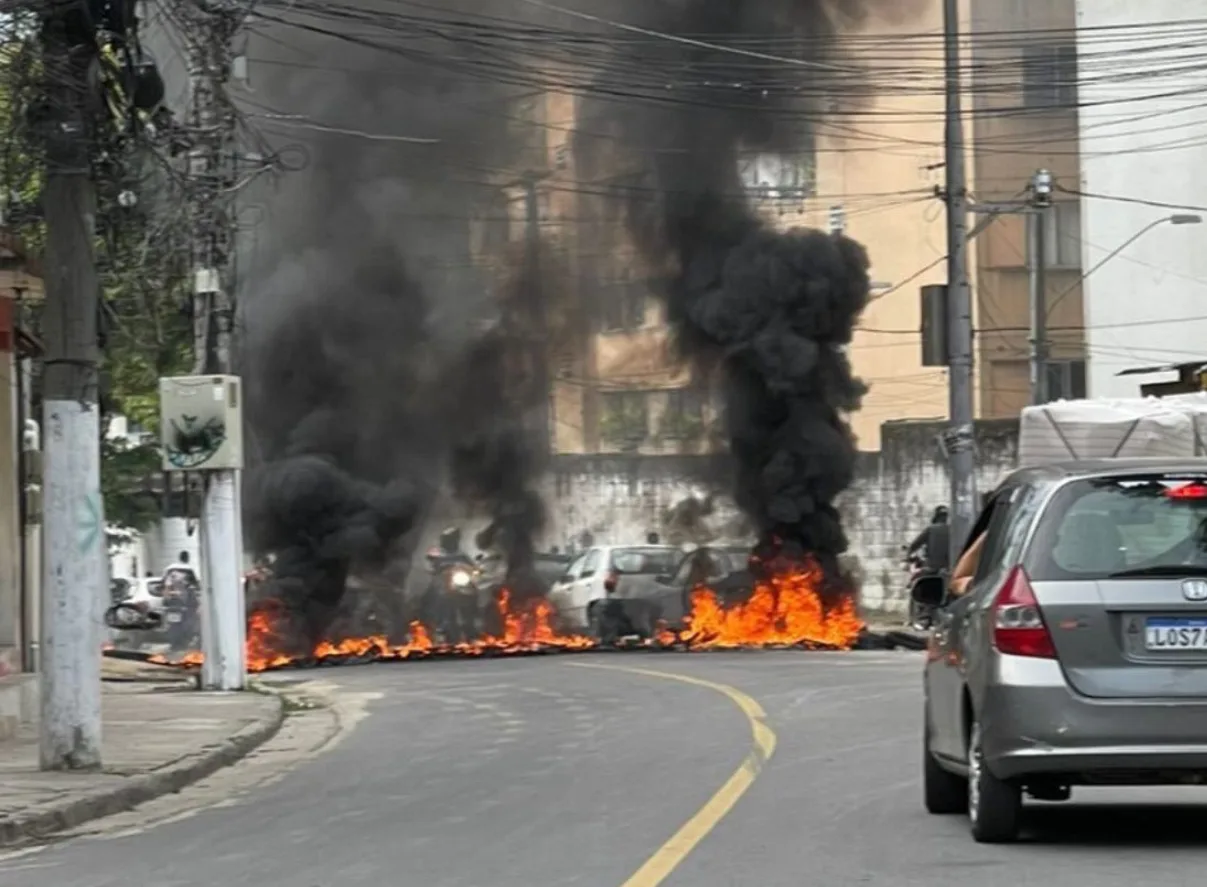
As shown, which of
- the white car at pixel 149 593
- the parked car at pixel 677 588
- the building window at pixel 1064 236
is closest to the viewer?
the parked car at pixel 677 588

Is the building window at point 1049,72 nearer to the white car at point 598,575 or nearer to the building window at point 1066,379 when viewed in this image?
the building window at point 1066,379

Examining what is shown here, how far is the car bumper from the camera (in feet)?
29.2

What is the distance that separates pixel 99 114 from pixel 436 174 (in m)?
20.2

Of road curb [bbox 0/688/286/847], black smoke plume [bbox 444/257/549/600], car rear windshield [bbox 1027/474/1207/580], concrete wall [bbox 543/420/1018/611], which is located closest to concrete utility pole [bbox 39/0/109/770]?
road curb [bbox 0/688/286/847]

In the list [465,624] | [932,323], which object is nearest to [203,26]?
[932,323]

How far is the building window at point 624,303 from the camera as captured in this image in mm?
35594

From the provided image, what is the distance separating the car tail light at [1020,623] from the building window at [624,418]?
31186 mm

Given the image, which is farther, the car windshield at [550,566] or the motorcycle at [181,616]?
the motorcycle at [181,616]

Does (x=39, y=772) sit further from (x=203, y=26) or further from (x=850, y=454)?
(x=850, y=454)

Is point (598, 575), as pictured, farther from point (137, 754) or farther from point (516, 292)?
point (137, 754)

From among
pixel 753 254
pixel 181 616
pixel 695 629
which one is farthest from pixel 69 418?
pixel 181 616

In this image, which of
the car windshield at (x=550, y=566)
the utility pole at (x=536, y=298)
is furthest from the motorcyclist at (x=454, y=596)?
the utility pole at (x=536, y=298)

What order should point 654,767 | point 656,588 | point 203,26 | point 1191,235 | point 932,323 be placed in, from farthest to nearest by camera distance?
point 1191,235
point 656,588
point 932,323
point 203,26
point 654,767

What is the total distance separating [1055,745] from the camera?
8984 millimetres
